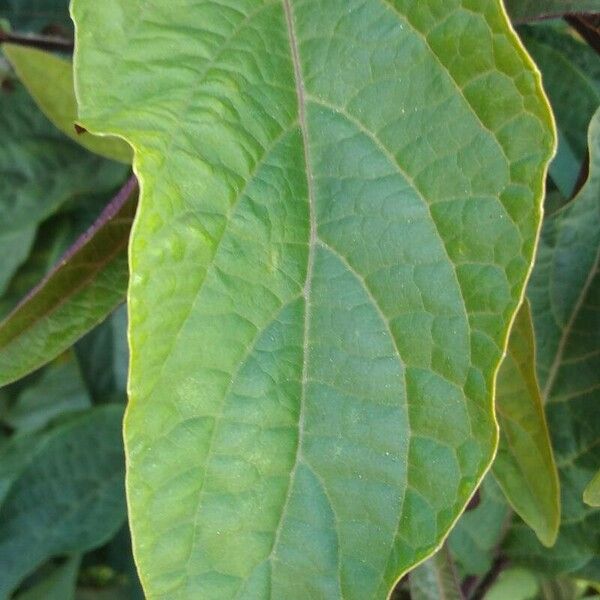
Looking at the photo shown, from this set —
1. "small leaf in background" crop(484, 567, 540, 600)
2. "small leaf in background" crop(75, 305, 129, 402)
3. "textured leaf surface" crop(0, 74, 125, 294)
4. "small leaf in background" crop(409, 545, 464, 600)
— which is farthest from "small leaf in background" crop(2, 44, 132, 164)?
"small leaf in background" crop(484, 567, 540, 600)

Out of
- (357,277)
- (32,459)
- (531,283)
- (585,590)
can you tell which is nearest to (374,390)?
(357,277)

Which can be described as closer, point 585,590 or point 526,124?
point 526,124

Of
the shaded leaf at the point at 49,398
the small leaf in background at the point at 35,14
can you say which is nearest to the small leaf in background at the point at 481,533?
the shaded leaf at the point at 49,398

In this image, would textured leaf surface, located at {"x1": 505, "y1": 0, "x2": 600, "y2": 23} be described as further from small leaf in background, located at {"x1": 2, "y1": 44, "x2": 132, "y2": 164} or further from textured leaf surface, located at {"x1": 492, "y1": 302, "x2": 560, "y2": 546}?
small leaf in background, located at {"x1": 2, "y1": 44, "x2": 132, "y2": 164}

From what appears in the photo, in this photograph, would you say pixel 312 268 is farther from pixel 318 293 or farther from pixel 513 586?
pixel 513 586

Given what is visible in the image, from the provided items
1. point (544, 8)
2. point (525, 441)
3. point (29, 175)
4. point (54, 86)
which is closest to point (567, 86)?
point (544, 8)

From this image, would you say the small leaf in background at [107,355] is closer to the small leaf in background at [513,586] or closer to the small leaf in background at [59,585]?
the small leaf in background at [59,585]

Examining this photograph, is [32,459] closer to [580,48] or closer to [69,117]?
[69,117]
